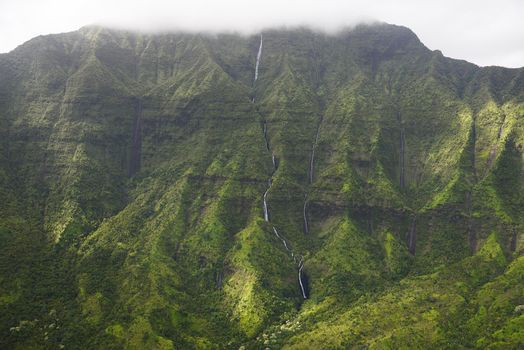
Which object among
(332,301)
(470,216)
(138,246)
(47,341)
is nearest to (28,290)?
(47,341)

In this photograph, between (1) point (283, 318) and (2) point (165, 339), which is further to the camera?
(1) point (283, 318)

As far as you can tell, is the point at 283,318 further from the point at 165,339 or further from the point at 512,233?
the point at 512,233

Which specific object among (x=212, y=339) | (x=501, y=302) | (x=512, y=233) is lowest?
(x=212, y=339)

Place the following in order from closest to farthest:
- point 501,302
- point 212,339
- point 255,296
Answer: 1. point 501,302
2. point 212,339
3. point 255,296

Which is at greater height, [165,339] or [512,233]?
[512,233]

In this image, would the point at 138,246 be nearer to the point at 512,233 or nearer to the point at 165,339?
the point at 165,339

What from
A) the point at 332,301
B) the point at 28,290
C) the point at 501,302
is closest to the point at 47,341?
the point at 28,290

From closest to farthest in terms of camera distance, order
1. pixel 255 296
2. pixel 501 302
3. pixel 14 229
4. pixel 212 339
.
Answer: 1. pixel 501 302
2. pixel 212 339
3. pixel 255 296
4. pixel 14 229

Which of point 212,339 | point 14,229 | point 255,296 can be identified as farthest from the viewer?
point 14,229

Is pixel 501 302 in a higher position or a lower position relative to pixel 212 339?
higher
